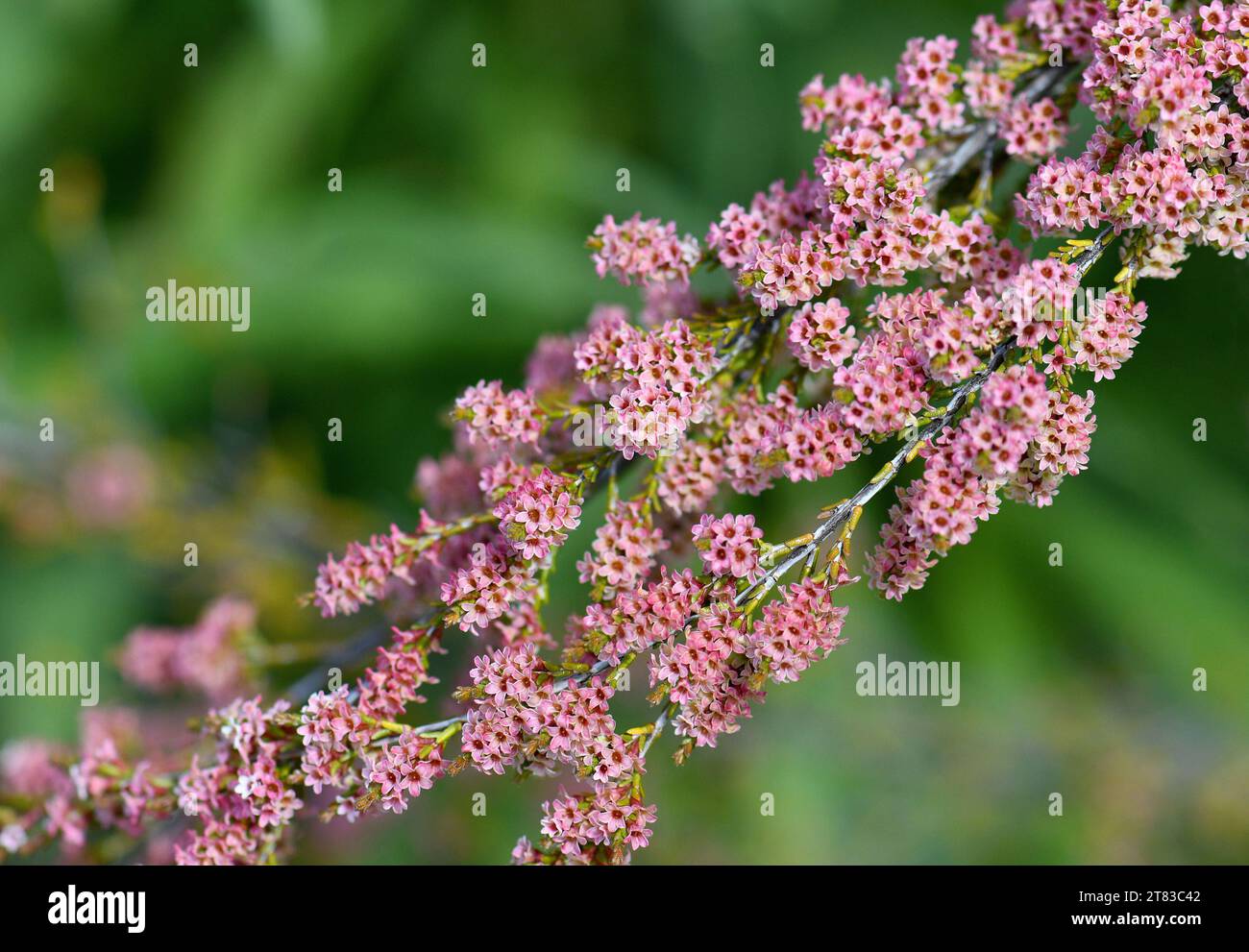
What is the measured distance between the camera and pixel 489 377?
2719mm

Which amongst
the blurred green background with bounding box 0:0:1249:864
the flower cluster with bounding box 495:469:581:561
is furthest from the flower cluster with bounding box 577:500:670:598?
the blurred green background with bounding box 0:0:1249:864

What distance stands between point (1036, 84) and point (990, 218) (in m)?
0.19

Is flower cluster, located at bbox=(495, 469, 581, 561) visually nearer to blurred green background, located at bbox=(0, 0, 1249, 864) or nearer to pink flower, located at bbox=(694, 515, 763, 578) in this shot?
pink flower, located at bbox=(694, 515, 763, 578)

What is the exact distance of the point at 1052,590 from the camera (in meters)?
2.62

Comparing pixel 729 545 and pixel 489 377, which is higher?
pixel 489 377

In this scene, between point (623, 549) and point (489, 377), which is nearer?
point (623, 549)

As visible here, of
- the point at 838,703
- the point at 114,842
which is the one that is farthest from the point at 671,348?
the point at 838,703

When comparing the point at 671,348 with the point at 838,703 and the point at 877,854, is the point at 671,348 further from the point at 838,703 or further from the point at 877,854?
the point at 877,854

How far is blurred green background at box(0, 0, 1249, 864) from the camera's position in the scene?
2.38m

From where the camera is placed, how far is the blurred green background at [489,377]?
2.38 metres

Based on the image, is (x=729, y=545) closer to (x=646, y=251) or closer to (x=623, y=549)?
(x=623, y=549)

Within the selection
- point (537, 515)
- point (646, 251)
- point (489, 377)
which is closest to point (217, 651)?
point (537, 515)

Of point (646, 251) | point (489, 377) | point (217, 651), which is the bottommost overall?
point (217, 651)

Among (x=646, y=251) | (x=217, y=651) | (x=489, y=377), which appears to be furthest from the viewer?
(x=489, y=377)
